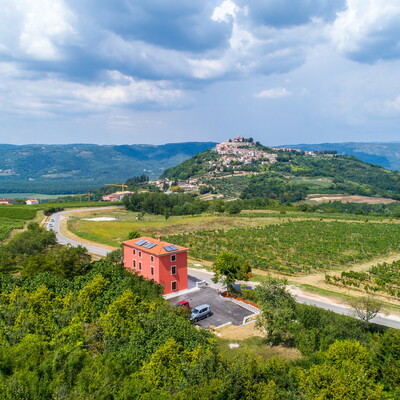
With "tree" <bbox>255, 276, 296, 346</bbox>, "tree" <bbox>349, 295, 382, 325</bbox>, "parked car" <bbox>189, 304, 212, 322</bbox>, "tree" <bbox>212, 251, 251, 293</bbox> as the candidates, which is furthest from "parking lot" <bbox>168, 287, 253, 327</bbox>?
Answer: "tree" <bbox>349, 295, 382, 325</bbox>

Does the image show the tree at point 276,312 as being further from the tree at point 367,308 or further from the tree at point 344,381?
the tree at point 344,381

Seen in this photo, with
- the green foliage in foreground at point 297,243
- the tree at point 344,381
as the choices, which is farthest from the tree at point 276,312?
the green foliage in foreground at point 297,243

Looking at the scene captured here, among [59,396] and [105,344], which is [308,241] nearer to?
[105,344]

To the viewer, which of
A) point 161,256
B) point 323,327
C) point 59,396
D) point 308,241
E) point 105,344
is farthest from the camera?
point 308,241

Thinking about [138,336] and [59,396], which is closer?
[59,396]

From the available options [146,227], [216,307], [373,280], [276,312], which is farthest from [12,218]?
[373,280]

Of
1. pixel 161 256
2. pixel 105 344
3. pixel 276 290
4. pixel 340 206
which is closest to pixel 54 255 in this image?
pixel 161 256
